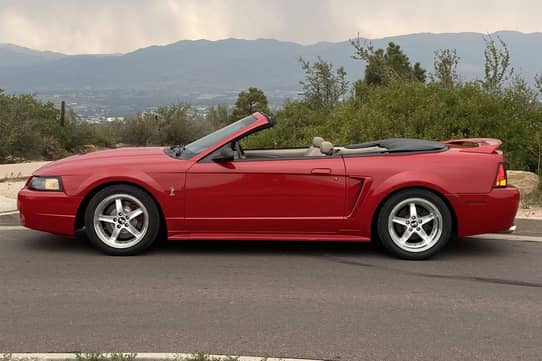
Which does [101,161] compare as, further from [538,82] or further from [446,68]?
[446,68]

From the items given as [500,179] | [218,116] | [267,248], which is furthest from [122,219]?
[218,116]

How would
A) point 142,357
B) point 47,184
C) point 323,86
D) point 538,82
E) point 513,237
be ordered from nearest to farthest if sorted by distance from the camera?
point 142,357 < point 47,184 < point 513,237 < point 538,82 < point 323,86

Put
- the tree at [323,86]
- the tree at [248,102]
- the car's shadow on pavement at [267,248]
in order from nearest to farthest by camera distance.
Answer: the car's shadow on pavement at [267,248], the tree at [323,86], the tree at [248,102]

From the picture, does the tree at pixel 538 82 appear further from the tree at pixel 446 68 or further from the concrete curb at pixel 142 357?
the concrete curb at pixel 142 357

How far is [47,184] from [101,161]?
54cm

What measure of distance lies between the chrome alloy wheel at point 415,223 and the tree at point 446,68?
31.1 ft

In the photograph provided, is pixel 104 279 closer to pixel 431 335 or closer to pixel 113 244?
pixel 113 244

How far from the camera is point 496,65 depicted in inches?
566

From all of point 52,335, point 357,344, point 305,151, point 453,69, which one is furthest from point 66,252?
point 453,69

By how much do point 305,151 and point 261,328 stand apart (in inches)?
118

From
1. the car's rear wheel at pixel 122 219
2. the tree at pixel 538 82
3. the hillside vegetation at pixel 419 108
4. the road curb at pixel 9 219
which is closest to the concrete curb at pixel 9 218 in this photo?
the road curb at pixel 9 219

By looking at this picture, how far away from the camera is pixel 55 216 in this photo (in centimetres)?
612

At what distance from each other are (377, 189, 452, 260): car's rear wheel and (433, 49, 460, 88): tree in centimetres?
948

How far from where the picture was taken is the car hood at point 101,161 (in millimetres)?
6180
